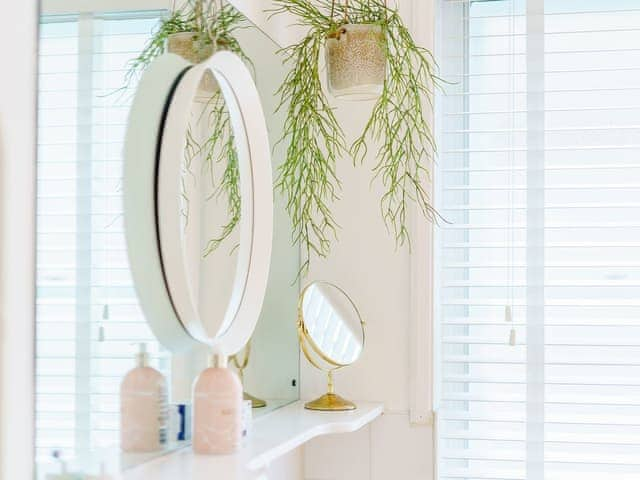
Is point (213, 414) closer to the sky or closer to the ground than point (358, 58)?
closer to the ground

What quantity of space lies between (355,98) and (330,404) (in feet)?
1.99

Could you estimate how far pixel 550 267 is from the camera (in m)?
2.28

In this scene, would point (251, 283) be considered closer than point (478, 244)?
Yes

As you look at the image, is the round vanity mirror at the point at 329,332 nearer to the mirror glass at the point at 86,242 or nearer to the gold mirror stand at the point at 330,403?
the gold mirror stand at the point at 330,403

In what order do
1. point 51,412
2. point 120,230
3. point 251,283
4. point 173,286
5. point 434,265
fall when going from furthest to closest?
1. point 434,265
2. point 251,283
3. point 173,286
4. point 120,230
5. point 51,412

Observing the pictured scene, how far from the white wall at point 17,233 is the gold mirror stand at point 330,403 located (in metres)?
0.98

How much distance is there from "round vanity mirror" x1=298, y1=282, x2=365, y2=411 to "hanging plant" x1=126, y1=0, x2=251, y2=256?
366mm

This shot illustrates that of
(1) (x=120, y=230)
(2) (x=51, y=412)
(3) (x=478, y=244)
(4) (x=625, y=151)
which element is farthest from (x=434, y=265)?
(2) (x=51, y=412)

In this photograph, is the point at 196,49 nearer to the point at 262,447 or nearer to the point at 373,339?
the point at 262,447

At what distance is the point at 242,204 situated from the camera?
1.76 m

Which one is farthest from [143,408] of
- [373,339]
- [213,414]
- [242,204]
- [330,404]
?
[373,339]

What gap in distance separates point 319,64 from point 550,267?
26.5 inches

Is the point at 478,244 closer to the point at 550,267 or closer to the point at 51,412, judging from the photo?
the point at 550,267

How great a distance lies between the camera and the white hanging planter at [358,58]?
6.18 feet
